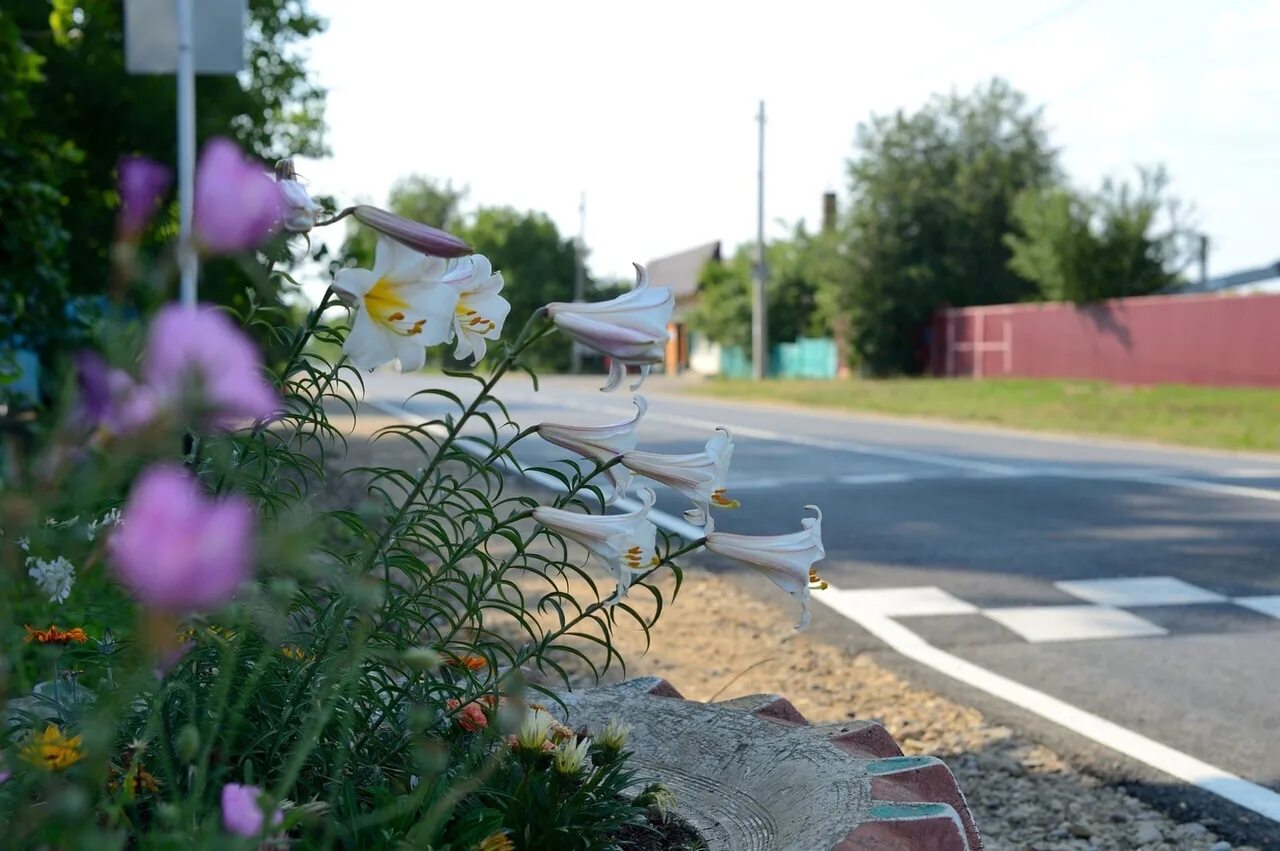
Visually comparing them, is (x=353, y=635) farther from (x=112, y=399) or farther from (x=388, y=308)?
(x=112, y=399)

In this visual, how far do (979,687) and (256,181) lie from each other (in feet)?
14.1

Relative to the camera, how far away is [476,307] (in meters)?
1.77

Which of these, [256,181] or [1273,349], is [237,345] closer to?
[256,181]

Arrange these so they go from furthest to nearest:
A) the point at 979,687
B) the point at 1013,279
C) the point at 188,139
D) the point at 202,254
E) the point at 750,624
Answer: the point at 1013,279 < the point at 188,139 < the point at 750,624 < the point at 979,687 < the point at 202,254

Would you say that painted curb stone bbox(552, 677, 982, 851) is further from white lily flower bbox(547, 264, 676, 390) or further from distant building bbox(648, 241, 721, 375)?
distant building bbox(648, 241, 721, 375)

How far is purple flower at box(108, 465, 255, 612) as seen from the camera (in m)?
0.65

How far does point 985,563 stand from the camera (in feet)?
24.0

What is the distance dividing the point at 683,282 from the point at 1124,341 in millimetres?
46500

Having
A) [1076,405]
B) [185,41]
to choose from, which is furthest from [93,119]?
[1076,405]

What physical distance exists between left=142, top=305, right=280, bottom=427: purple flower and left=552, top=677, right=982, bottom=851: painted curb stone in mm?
1090

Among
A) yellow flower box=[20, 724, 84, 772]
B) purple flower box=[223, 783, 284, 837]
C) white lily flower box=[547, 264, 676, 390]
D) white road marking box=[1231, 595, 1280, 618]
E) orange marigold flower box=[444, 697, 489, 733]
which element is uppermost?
white lily flower box=[547, 264, 676, 390]

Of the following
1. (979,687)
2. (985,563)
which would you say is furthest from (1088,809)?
(985,563)

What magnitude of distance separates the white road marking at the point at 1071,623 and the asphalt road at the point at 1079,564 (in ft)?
0.04

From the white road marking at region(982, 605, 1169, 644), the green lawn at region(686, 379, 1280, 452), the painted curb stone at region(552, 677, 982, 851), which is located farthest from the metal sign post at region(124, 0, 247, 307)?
the green lawn at region(686, 379, 1280, 452)
